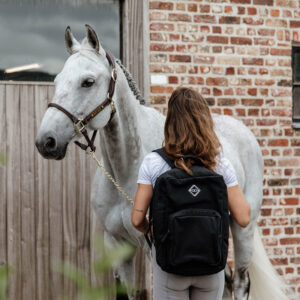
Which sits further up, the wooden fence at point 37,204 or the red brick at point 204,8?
the red brick at point 204,8

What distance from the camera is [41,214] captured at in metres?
4.34

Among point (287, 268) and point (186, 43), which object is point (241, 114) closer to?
point (186, 43)

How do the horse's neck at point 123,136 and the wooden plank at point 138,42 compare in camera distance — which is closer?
the horse's neck at point 123,136

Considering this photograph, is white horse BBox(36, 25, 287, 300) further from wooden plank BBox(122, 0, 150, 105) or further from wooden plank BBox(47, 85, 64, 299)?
wooden plank BBox(47, 85, 64, 299)

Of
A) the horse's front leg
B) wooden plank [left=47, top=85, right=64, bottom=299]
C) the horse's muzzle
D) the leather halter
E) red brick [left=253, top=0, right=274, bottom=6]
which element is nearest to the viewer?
the horse's muzzle

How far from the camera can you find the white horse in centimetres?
274

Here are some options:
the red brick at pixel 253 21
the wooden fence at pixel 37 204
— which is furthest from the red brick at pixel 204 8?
the wooden fence at pixel 37 204

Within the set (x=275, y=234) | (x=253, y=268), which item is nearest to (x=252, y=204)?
(x=253, y=268)

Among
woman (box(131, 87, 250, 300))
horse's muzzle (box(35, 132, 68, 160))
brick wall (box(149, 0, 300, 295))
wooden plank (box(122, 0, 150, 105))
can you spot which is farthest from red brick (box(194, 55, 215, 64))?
woman (box(131, 87, 250, 300))

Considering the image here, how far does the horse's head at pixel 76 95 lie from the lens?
2631mm

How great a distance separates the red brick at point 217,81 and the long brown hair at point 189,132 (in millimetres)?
2438

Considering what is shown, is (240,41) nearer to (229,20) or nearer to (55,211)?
(229,20)

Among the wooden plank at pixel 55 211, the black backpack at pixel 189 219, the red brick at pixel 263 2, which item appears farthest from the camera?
the red brick at pixel 263 2

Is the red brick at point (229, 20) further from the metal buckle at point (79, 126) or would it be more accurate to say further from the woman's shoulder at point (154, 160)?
the woman's shoulder at point (154, 160)
